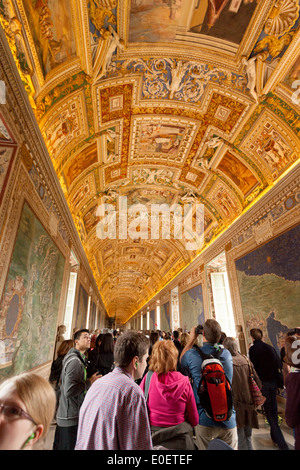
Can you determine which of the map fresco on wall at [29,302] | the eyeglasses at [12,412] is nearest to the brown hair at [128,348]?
the eyeglasses at [12,412]

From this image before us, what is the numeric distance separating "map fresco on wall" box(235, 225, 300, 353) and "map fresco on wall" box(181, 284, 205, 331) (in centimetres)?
511

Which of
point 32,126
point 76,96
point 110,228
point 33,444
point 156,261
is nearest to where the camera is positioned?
point 33,444

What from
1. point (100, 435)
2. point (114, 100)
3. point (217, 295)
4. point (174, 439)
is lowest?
point (174, 439)

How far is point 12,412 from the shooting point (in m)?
1.16

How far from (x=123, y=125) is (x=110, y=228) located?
851 centimetres

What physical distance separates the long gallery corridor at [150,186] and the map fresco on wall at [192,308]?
1.19 metres

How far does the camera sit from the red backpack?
259 cm

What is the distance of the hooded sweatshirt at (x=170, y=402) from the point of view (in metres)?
2.23

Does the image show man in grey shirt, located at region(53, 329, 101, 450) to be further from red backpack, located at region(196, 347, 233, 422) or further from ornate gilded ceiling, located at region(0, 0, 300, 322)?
ornate gilded ceiling, located at region(0, 0, 300, 322)

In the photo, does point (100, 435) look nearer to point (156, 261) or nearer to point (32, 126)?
point (32, 126)

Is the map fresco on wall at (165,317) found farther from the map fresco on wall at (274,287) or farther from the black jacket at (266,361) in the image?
the black jacket at (266,361)

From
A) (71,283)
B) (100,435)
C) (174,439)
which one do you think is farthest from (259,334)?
(71,283)

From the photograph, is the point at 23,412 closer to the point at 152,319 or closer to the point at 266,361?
the point at 266,361

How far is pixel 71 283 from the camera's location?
13.1m
